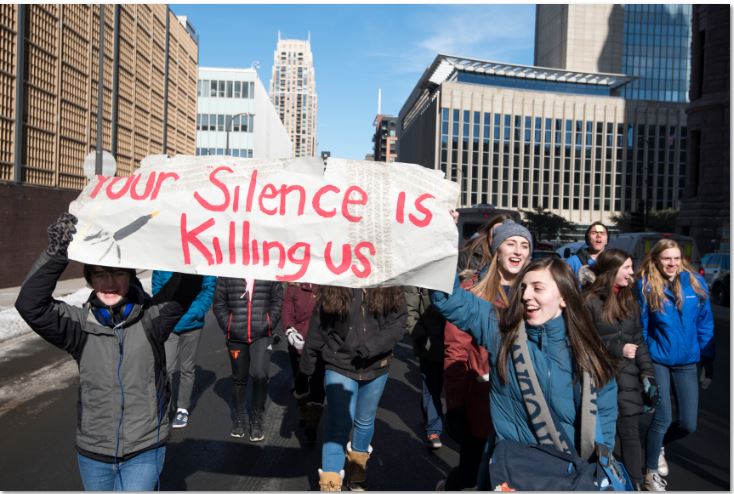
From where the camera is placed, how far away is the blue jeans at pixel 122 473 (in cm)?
301

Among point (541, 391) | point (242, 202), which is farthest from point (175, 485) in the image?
point (541, 391)

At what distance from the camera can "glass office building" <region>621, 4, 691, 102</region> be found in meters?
111

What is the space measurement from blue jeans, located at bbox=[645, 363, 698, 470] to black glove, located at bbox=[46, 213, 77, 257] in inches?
154

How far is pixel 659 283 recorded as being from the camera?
471 centimetres

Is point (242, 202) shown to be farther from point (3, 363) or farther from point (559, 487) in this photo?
point (3, 363)

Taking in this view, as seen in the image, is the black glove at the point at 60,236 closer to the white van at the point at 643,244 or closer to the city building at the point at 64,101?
the city building at the point at 64,101

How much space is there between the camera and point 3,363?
358 inches

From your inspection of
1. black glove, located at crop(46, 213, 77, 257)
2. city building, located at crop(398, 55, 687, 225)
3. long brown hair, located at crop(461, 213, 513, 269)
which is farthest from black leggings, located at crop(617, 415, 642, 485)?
city building, located at crop(398, 55, 687, 225)

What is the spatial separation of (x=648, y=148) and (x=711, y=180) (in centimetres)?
4799

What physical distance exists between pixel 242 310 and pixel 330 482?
1.92 m

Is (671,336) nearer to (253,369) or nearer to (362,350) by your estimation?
(362,350)

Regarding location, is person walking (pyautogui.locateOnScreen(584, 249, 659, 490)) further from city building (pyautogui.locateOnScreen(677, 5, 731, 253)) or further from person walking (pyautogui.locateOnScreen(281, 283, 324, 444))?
city building (pyautogui.locateOnScreen(677, 5, 731, 253))

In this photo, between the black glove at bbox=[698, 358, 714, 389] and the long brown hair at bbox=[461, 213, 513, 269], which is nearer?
the long brown hair at bbox=[461, 213, 513, 269]

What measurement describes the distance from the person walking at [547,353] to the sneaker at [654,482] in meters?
2.31
